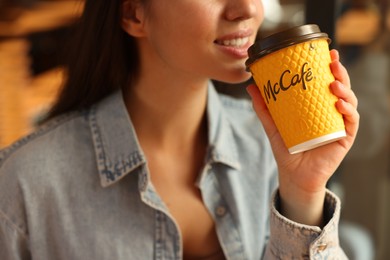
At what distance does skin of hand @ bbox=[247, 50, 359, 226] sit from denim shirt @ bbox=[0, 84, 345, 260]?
0.10 ft

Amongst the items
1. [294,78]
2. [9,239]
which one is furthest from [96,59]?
[294,78]

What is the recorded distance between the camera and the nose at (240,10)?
99 centimetres

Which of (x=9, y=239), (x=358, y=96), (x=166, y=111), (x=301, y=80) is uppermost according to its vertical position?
(x=301, y=80)

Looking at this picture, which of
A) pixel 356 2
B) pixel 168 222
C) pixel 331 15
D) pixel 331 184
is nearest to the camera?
pixel 168 222

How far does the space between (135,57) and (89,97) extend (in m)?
0.13

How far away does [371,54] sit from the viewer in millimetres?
1805

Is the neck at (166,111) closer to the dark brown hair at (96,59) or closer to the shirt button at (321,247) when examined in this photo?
the dark brown hair at (96,59)

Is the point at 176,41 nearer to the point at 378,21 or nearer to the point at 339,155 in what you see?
the point at 339,155

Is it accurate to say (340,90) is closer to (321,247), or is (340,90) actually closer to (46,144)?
(321,247)

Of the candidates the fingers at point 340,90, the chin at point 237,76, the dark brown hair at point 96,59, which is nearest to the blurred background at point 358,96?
the dark brown hair at point 96,59

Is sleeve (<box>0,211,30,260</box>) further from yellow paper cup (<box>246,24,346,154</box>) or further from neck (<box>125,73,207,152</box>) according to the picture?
yellow paper cup (<box>246,24,346,154</box>)

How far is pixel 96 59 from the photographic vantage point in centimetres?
119

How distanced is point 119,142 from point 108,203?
0.13m

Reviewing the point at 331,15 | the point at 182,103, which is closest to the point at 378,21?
the point at 331,15
